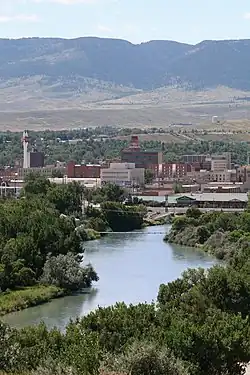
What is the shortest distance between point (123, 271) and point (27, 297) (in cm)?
546

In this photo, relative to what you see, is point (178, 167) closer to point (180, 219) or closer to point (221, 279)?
point (180, 219)

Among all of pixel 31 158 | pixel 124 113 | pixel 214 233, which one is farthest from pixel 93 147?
pixel 214 233

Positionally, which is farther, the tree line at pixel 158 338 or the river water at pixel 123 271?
the river water at pixel 123 271

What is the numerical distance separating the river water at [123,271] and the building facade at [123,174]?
2675cm

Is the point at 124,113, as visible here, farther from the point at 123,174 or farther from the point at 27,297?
the point at 27,297

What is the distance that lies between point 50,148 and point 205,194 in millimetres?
42895

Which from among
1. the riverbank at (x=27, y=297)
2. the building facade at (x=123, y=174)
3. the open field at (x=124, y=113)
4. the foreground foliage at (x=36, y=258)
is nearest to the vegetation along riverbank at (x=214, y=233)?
the foreground foliage at (x=36, y=258)

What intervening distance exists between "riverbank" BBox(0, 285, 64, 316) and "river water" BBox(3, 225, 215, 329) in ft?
0.62

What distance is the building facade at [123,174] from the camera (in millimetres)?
68562

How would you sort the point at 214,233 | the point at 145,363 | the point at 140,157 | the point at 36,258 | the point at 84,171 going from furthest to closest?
the point at 140,157 → the point at 84,171 → the point at 214,233 → the point at 36,258 → the point at 145,363

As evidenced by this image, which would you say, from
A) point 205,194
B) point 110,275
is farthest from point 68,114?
point 110,275

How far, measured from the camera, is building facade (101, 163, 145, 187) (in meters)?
68.6

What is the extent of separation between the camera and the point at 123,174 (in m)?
69.6

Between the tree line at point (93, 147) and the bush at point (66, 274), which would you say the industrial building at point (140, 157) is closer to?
the tree line at point (93, 147)
